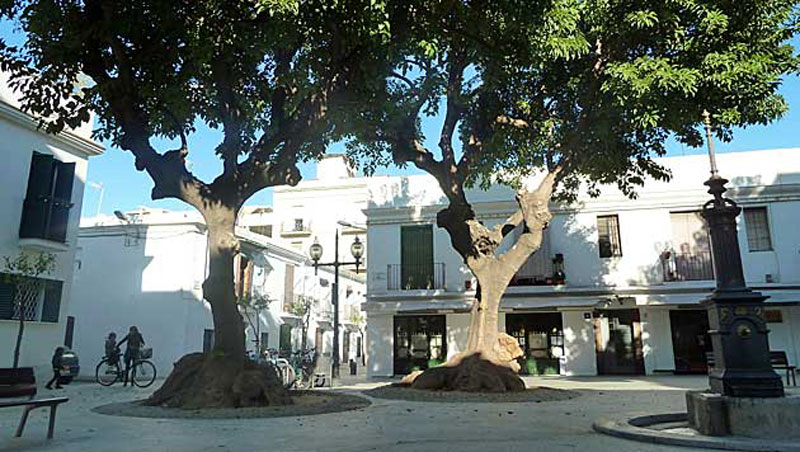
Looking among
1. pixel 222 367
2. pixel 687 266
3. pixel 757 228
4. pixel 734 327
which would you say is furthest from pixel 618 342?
pixel 222 367

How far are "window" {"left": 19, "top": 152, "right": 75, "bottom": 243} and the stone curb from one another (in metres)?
13.1

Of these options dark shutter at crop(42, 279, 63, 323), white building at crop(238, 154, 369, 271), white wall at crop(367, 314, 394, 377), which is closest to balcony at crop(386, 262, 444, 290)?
white wall at crop(367, 314, 394, 377)

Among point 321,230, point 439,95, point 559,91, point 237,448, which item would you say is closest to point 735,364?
point 237,448

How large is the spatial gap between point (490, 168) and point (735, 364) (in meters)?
7.92

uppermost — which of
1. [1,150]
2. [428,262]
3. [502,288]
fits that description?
[1,150]

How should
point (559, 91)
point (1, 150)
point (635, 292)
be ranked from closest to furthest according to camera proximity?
point (559, 91), point (1, 150), point (635, 292)

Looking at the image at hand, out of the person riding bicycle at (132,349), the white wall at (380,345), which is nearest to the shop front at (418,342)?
the white wall at (380,345)

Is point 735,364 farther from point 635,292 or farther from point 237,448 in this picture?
point 635,292

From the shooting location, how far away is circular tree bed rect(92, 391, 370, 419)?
8150 millimetres

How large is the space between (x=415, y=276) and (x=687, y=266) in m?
8.88

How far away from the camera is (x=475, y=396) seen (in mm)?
10984

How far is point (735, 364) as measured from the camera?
6441mm

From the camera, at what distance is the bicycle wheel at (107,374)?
15.8 metres

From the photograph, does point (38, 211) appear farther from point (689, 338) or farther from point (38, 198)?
point (689, 338)
